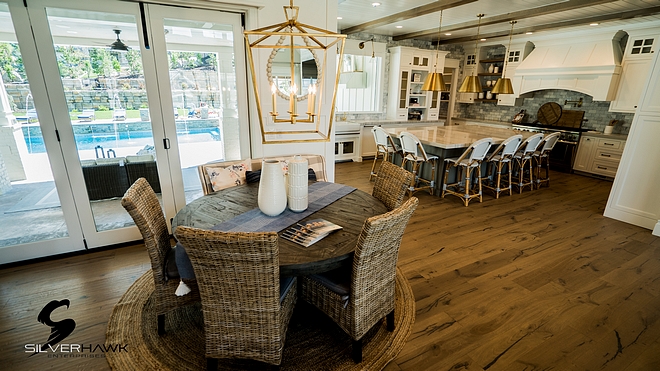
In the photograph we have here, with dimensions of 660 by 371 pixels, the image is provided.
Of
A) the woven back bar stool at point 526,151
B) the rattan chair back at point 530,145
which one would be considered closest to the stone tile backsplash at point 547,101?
the woven back bar stool at point 526,151

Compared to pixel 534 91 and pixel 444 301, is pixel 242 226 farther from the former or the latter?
pixel 534 91

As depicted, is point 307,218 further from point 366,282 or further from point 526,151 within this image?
point 526,151

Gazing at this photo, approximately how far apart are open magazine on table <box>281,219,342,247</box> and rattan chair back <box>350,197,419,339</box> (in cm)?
24

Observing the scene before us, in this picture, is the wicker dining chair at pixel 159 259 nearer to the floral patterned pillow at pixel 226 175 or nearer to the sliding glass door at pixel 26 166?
the floral patterned pillow at pixel 226 175

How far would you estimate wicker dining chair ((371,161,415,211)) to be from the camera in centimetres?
208

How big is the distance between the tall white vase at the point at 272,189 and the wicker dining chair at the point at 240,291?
0.42 meters

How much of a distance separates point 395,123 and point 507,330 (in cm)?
538

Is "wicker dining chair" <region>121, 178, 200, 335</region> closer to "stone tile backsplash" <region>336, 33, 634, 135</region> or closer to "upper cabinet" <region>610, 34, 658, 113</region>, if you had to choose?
"stone tile backsplash" <region>336, 33, 634, 135</region>

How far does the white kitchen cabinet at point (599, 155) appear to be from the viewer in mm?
5188

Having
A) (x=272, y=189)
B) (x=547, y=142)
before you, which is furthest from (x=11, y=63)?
(x=547, y=142)

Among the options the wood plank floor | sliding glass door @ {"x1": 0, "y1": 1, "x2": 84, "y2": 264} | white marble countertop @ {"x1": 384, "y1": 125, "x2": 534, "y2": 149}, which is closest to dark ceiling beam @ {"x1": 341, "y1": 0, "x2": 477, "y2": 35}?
white marble countertop @ {"x1": 384, "y1": 125, "x2": 534, "y2": 149}

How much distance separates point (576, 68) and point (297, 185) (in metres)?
6.47

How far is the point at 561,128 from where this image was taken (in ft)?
19.6

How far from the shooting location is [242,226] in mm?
1681
